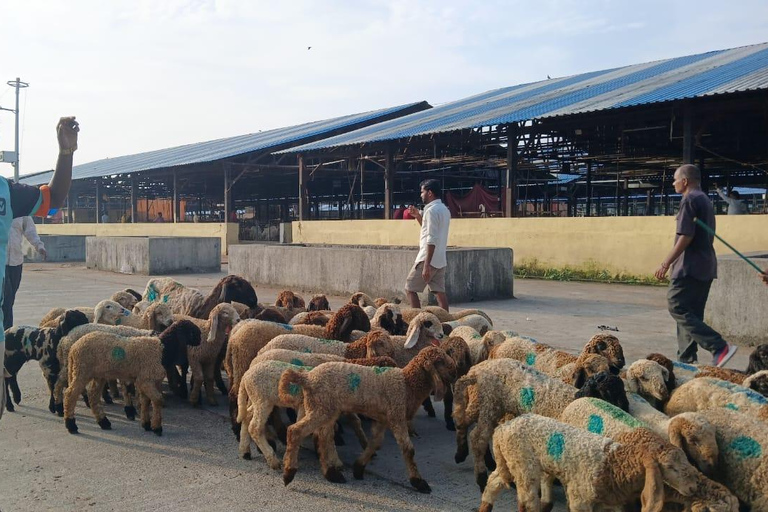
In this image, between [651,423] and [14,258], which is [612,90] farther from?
[651,423]

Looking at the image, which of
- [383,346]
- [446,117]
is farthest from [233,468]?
[446,117]

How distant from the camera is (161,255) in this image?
65.1 ft

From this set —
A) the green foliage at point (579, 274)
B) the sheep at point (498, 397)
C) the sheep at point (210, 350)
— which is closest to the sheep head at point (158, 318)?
the sheep at point (210, 350)

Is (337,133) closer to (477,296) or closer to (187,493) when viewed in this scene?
(477,296)

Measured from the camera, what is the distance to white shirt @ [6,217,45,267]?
794 cm

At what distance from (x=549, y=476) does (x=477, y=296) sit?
349 inches

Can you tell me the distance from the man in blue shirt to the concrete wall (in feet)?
71.0

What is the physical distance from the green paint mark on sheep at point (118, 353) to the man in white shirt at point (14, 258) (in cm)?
236

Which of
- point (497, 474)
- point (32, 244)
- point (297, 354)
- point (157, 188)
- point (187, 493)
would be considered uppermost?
point (157, 188)

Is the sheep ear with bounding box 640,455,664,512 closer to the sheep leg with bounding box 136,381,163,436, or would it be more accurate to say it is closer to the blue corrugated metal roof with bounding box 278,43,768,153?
the sheep leg with bounding box 136,381,163,436

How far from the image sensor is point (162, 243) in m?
19.9

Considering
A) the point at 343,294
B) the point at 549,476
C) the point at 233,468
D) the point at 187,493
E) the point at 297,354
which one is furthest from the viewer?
the point at 343,294

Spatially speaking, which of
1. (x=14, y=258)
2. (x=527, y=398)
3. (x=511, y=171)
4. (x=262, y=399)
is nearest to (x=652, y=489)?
(x=527, y=398)

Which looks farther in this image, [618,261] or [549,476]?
[618,261]
